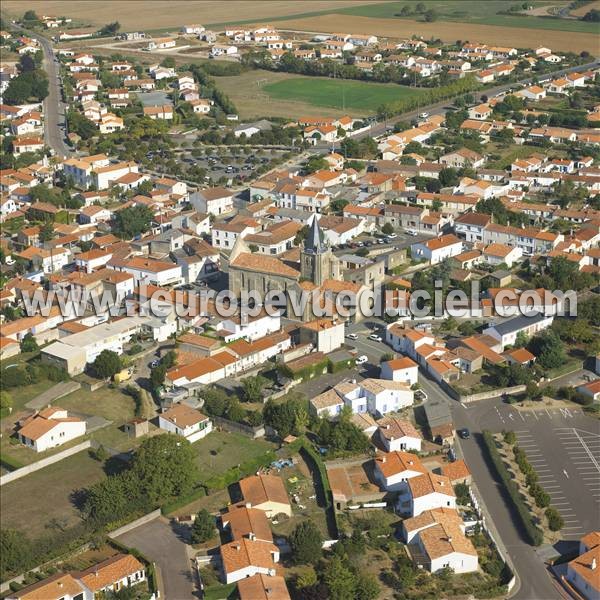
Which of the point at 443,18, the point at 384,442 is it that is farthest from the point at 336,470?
→ the point at 443,18

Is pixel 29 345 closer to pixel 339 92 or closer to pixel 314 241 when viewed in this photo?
pixel 314 241

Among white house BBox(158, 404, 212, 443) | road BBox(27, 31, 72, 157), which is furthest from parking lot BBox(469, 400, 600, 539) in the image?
road BBox(27, 31, 72, 157)

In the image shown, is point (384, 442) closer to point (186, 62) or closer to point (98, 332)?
point (98, 332)

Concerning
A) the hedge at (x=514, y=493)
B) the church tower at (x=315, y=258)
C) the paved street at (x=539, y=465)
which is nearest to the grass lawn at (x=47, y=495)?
the paved street at (x=539, y=465)

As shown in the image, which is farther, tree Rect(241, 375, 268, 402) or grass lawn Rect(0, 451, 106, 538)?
tree Rect(241, 375, 268, 402)

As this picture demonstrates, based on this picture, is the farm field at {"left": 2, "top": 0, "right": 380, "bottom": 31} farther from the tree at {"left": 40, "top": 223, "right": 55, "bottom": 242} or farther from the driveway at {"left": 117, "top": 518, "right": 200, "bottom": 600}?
the driveway at {"left": 117, "top": 518, "right": 200, "bottom": 600}

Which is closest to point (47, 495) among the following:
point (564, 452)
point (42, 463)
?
point (42, 463)

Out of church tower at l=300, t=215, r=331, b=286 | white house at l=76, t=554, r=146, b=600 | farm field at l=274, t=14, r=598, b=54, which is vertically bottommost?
white house at l=76, t=554, r=146, b=600
